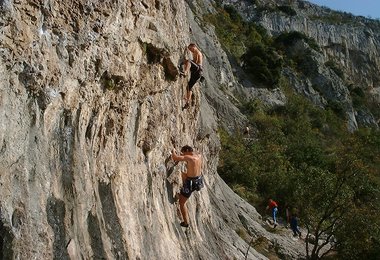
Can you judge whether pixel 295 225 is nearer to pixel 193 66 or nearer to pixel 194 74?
pixel 194 74

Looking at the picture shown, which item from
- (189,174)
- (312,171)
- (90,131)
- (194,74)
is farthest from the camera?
(312,171)

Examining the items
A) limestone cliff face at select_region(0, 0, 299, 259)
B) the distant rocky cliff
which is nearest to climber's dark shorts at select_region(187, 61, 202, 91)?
the distant rocky cliff

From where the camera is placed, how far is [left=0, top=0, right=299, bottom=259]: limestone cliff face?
6691 mm

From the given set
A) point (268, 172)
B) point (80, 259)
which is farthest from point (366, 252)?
point (80, 259)

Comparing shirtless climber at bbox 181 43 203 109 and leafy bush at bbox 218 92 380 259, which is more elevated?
shirtless climber at bbox 181 43 203 109

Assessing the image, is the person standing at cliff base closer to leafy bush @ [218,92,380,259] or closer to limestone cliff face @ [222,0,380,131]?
leafy bush @ [218,92,380,259]

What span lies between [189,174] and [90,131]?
130 inches

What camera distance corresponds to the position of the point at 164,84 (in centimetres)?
1203

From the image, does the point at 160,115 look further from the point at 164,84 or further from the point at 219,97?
the point at 219,97

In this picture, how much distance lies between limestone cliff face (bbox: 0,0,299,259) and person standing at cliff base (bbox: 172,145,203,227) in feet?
0.99

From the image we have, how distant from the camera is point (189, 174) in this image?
1142 centimetres

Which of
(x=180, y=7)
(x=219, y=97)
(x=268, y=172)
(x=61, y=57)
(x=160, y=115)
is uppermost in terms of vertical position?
(x=180, y=7)

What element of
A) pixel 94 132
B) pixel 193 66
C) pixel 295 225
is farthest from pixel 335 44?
pixel 94 132

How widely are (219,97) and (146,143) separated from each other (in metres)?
28.4
